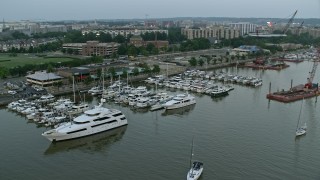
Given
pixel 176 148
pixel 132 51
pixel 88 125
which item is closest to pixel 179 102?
pixel 88 125

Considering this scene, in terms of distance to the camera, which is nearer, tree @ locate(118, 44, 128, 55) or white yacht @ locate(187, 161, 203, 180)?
white yacht @ locate(187, 161, 203, 180)

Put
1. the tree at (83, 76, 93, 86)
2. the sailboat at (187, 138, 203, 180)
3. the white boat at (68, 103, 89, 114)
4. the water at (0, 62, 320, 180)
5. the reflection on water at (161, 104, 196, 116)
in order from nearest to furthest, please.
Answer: the sailboat at (187, 138, 203, 180) → the water at (0, 62, 320, 180) → the white boat at (68, 103, 89, 114) → the reflection on water at (161, 104, 196, 116) → the tree at (83, 76, 93, 86)

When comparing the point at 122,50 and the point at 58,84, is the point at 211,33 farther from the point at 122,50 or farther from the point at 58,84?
the point at 58,84

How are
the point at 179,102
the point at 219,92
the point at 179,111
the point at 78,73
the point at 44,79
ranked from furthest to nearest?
the point at 78,73 < the point at 44,79 < the point at 219,92 < the point at 179,102 < the point at 179,111

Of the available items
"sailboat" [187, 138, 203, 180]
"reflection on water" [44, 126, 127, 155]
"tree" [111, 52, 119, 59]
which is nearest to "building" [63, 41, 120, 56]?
"tree" [111, 52, 119, 59]

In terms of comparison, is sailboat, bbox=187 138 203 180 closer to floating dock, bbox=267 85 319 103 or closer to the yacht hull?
the yacht hull

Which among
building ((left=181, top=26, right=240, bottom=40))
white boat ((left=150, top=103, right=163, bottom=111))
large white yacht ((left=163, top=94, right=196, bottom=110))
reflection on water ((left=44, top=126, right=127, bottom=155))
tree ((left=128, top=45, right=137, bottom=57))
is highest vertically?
building ((left=181, top=26, right=240, bottom=40))

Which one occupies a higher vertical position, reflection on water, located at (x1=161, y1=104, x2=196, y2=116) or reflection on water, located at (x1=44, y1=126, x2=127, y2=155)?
reflection on water, located at (x1=161, y1=104, x2=196, y2=116)
